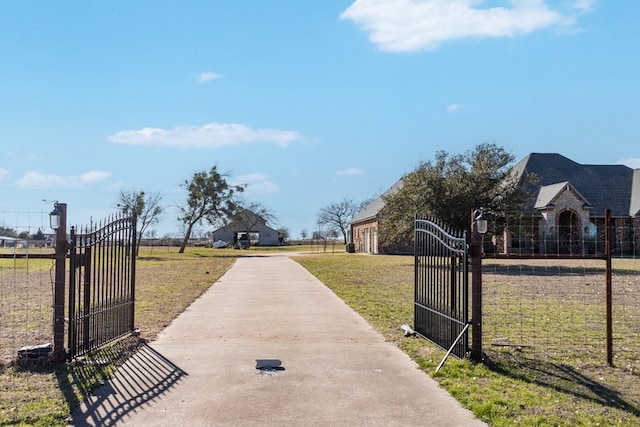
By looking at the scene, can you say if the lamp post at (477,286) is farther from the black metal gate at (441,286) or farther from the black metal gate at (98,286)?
the black metal gate at (98,286)

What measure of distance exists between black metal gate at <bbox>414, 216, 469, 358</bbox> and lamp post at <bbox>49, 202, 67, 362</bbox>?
498cm

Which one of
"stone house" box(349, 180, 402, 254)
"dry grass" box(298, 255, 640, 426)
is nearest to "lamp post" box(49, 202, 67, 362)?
"dry grass" box(298, 255, 640, 426)

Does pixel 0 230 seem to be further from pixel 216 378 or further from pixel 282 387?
pixel 282 387

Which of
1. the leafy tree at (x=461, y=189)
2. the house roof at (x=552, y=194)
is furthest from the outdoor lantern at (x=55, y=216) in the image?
the house roof at (x=552, y=194)

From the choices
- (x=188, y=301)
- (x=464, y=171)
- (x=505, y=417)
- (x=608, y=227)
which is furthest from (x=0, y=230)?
(x=464, y=171)

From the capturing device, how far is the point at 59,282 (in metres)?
7.37

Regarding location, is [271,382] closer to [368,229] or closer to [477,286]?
[477,286]

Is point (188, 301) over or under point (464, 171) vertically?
under

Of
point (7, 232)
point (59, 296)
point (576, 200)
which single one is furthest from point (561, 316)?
point (576, 200)

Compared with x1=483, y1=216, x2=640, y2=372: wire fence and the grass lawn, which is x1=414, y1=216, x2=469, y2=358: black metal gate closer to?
the grass lawn

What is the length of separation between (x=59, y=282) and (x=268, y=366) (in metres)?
2.81

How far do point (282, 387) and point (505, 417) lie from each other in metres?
2.32

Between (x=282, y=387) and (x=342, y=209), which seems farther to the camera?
(x=342, y=209)

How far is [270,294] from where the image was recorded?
640 inches
